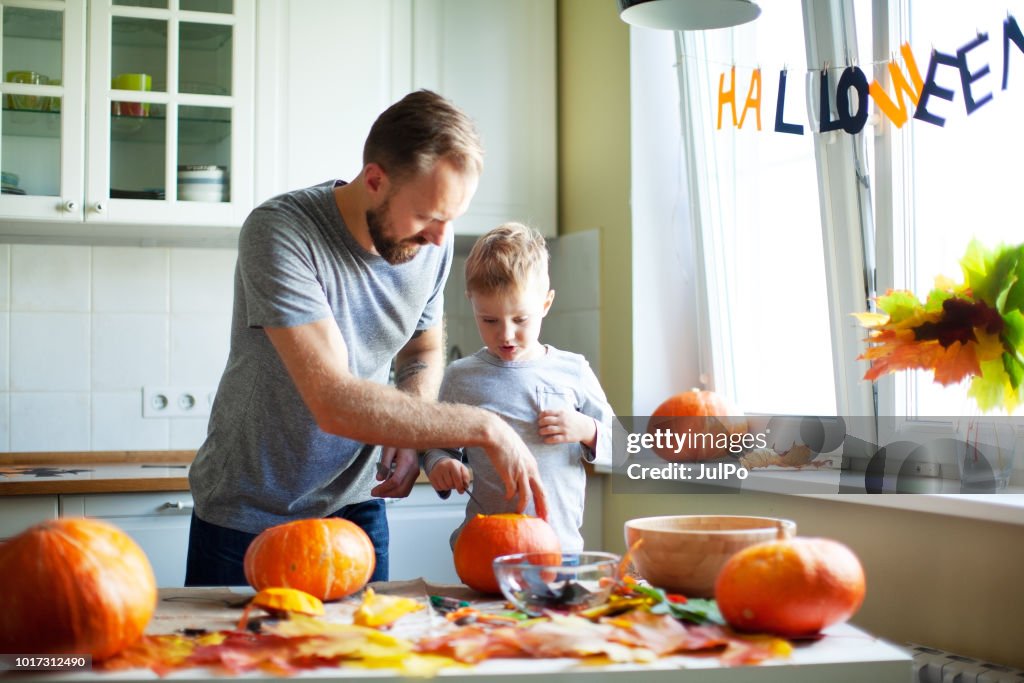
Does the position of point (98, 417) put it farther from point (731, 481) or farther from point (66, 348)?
point (731, 481)

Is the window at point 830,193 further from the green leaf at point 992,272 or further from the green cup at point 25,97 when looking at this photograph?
the green cup at point 25,97

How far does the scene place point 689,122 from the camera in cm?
265

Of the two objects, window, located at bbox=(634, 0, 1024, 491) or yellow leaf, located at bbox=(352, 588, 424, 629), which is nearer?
yellow leaf, located at bbox=(352, 588, 424, 629)

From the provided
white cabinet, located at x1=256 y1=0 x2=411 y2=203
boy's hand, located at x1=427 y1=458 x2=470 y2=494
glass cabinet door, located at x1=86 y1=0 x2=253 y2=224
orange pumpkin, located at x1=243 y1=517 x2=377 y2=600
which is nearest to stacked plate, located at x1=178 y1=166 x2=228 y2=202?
glass cabinet door, located at x1=86 y1=0 x2=253 y2=224

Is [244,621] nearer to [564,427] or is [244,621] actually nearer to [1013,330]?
[564,427]

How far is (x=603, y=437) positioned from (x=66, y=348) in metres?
1.77

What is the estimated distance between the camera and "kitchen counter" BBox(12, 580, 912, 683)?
2.82 ft

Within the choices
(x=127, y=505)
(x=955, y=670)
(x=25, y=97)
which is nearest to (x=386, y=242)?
(x=955, y=670)

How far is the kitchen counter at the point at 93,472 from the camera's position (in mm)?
2307

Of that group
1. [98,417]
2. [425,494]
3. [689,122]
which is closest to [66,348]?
[98,417]

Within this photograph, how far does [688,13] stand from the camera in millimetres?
1783

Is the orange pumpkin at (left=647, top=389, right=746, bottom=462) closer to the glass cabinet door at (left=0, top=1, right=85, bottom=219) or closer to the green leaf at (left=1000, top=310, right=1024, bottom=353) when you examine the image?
the green leaf at (left=1000, top=310, right=1024, bottom=353)

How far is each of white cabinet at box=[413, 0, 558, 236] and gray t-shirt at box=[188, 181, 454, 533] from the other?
1.31 metres

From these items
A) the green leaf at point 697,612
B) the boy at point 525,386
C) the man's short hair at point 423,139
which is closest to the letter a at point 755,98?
the boy at point 525,386
